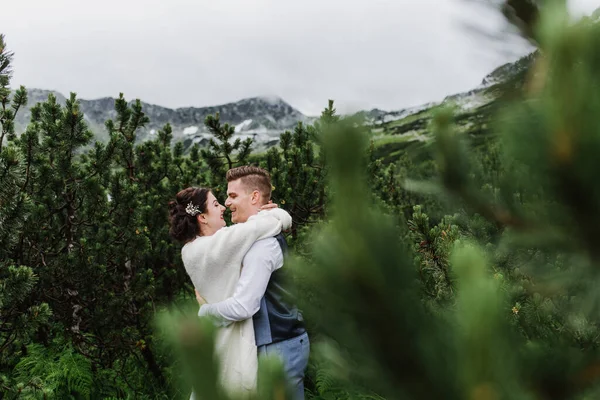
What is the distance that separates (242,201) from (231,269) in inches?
18.9

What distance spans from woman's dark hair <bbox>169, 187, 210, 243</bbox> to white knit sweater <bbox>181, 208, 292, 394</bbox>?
132 mm

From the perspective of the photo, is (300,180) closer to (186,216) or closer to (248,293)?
(186,216)

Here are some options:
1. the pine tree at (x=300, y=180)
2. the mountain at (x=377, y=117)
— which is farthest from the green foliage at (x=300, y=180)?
the mountain at (x=377, y=117)

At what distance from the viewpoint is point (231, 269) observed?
8.67 feet

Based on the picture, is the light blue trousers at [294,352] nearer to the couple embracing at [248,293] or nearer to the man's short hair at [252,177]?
the couple embracing at [248,293]

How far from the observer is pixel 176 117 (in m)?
185

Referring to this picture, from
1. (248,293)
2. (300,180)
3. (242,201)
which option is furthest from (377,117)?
(300,180)

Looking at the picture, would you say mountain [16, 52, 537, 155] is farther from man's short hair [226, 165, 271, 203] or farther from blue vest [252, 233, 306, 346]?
blue vest [252, 233, 306, 346]

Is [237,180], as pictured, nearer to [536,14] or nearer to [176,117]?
[536,14]

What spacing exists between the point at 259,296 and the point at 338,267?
1902mm

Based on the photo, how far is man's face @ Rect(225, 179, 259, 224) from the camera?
2941 mm

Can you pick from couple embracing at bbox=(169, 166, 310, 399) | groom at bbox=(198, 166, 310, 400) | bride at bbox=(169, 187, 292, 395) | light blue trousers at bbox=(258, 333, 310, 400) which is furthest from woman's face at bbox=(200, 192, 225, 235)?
light blue trousers at bbox=(258, 333, 310, 400)

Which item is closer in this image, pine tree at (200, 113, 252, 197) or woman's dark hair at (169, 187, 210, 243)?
woman's dark hair at (169, 187, 210, 243)

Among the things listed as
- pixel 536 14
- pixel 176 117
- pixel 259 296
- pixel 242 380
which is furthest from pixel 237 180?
pixel 176 117
